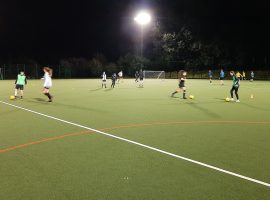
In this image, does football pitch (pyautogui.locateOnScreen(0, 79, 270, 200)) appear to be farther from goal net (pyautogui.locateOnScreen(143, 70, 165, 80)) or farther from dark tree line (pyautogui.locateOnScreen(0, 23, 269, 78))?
goal net (pyautogui.locateOnScreen(143, 70, 165, 80))

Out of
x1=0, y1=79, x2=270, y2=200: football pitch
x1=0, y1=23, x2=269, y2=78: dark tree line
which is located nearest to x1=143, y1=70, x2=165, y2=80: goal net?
x1=0, y1=23, x2=269, y2=78: dark tree line

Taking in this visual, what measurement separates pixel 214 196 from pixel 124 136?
16.5ft

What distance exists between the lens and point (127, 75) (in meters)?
78.1

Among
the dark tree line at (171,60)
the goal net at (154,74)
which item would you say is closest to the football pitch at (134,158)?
the dark tree line at (171,60)

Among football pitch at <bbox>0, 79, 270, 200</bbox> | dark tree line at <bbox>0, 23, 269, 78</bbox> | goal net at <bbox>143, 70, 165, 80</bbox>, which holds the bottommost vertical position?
football pitch at <bbox>0, 79, 270, 200</bbox>

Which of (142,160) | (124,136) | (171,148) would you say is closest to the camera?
(142,160)

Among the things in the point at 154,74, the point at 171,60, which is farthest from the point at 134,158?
the point at 171,60

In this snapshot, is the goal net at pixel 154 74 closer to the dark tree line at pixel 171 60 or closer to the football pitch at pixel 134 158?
the dark tree line at pixel 171 60

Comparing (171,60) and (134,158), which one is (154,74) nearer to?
(171,60)

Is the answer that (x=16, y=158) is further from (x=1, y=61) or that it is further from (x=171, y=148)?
(x=1, y=61)

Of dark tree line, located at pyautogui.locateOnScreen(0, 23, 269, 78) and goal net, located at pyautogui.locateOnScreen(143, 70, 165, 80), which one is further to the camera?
goal net, located at pyautogui.locateOnScreen(143, 70, 165, 80)

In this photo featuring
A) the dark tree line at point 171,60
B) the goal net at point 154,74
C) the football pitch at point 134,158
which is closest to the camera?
the football pitch at point 134,158

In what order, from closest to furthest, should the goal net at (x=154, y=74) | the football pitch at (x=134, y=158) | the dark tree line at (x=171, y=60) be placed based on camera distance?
1. the football pitch at (x=134, y=158)
2. the dark tree line at (x=171, y=60)
3. the goal net at (x=154, y=74)

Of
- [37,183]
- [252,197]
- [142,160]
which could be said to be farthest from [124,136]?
[252,197]
